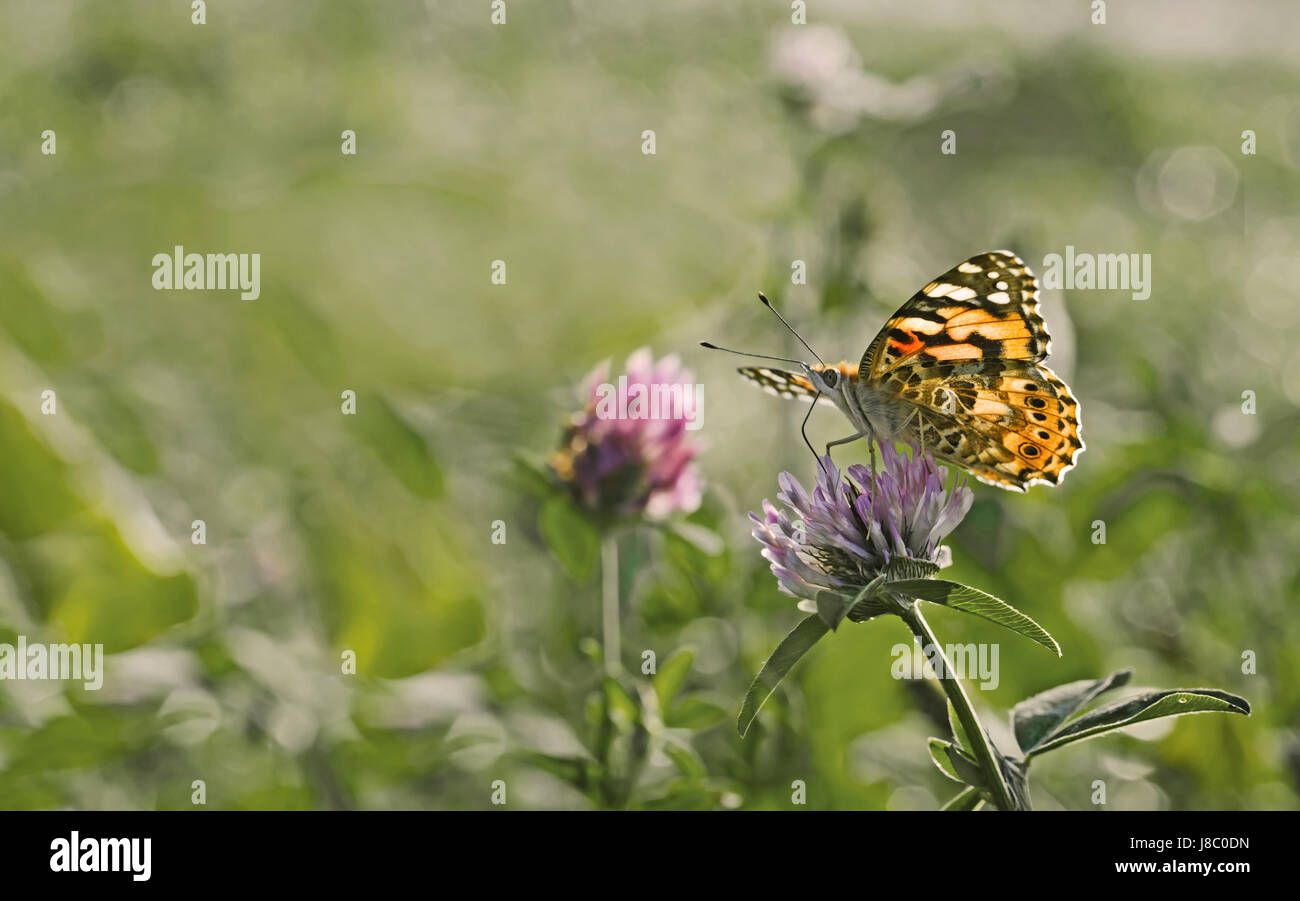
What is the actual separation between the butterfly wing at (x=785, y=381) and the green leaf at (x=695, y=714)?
28 centimetres

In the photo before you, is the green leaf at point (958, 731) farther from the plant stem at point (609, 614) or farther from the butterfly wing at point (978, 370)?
the plant stem at point (609, 614)

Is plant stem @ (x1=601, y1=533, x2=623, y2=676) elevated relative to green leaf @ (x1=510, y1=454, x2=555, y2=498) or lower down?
lower down

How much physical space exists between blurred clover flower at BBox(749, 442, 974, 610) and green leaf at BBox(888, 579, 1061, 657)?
90mm

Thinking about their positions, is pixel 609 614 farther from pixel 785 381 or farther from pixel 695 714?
pixel 785 381

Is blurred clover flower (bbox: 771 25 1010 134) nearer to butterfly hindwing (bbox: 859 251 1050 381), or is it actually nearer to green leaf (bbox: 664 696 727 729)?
butterfly hindwing (bbox: 859 251 1050 381)

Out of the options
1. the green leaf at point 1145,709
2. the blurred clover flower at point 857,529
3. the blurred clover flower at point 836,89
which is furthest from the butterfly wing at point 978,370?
the blurred clover flower at point 836,89

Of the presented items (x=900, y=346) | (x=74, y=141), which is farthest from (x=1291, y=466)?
(x=74, y=141)

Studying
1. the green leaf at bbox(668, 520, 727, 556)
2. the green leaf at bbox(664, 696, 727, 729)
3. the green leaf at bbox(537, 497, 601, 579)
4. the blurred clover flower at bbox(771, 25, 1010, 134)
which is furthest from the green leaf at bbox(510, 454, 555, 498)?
the blurred clover flower at bbox(771, 25, 1010, 134)

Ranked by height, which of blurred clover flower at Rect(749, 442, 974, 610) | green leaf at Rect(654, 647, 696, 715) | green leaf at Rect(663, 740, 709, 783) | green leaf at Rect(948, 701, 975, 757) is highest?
blurred clover flower at Rect(749, 442, 974, 610)

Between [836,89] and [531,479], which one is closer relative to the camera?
[531,479]

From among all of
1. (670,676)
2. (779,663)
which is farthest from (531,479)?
(779,663)

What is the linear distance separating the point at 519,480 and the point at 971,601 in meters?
0.56

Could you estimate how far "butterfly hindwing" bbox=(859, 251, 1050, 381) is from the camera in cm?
76

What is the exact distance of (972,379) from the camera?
771 mm
